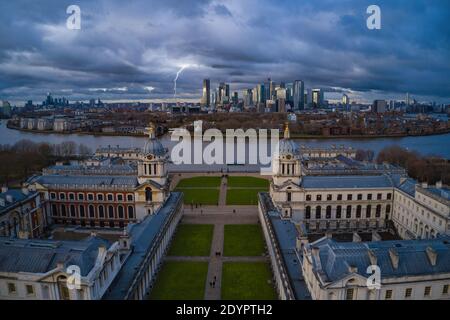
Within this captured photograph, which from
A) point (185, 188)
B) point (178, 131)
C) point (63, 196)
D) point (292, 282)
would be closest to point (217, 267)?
point (292, 282)

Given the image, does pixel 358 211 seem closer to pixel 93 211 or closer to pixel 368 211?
pixel 368 211

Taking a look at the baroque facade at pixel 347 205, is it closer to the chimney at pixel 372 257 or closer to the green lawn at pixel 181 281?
the green lawn at pixel 181 281

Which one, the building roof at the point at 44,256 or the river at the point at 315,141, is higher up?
the river at the point at 315,141

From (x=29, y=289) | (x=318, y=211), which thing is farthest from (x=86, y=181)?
(x=318, y=211)

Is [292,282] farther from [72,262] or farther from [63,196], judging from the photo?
[63,196]

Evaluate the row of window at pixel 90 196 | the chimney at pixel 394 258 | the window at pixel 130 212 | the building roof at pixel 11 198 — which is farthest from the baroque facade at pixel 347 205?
the building roof at pixel 11 198
